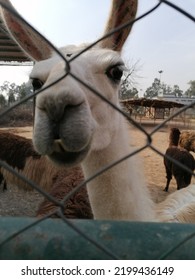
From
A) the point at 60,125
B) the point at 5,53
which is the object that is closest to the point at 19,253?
the point at 60,125

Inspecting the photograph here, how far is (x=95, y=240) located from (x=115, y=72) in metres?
1.62

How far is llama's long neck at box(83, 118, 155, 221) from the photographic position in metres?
2.05

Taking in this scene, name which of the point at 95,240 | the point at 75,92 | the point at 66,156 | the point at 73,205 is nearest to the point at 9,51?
the point at 73,205

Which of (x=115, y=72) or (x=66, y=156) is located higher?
(x=115, y=72)

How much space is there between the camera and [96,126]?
1.92 meters

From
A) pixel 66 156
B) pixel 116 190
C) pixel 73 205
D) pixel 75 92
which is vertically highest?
pixel 75 92

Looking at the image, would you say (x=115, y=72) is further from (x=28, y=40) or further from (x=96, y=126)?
(x=28, y=40)

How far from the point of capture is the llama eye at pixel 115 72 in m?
2.17

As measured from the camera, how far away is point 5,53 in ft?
30.7

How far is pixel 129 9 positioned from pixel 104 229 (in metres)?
1.66

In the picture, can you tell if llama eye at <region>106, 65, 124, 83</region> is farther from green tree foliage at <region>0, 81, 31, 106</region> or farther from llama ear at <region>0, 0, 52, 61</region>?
green tree foliage at <region>0, 81, 31, 106</region>

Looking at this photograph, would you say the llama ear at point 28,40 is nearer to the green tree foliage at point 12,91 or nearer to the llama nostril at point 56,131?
the llama nostril at point 56,131

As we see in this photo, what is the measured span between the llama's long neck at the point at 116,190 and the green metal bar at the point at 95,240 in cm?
127

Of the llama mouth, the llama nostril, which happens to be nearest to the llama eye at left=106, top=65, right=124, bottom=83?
the llama mouth
